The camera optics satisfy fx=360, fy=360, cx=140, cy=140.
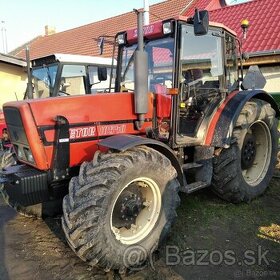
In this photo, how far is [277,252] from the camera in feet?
11.8

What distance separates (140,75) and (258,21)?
1034cm

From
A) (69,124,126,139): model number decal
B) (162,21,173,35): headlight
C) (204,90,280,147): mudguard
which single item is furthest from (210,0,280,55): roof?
(69,124,126,139): model number decal

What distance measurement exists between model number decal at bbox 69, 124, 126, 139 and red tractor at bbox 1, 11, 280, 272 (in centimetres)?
1

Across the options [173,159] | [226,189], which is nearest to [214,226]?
[226,189]

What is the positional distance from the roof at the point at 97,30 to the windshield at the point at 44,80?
7.61 meters

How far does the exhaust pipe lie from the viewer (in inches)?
142

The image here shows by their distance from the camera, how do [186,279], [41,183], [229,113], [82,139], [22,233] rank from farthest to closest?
[229,113]
[22,233]
[82,139]
[41,183]
[186,279]

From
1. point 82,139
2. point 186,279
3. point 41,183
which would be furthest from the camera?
point 82,139

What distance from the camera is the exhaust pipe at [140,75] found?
11.9ft

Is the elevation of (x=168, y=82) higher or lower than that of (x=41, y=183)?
higher

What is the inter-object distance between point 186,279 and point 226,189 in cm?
169

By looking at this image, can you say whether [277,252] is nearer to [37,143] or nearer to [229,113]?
[229,113]

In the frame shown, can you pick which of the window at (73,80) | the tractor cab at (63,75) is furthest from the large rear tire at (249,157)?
the window at (73,80)

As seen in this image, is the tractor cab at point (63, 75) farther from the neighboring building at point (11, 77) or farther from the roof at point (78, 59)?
the neighboring building at point (11, 77)
